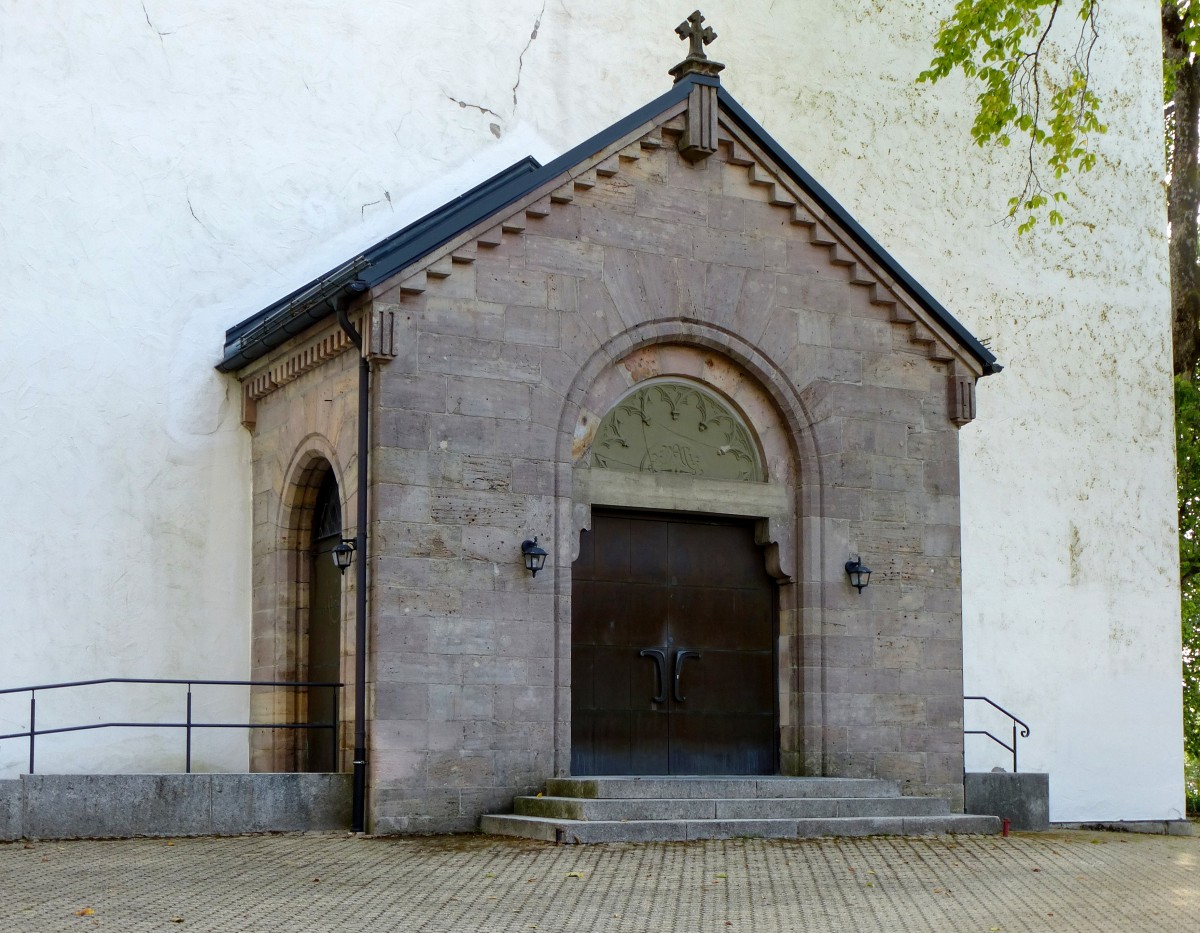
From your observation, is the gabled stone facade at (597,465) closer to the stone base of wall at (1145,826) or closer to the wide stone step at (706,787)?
the wide stone step at (706,787)

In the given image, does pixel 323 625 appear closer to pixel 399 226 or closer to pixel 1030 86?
pixel 399 226

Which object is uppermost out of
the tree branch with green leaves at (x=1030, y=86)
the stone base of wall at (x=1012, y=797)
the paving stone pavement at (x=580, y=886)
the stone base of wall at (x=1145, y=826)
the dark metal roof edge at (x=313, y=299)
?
the tree branch with green leaves at (x=1030, y=86)

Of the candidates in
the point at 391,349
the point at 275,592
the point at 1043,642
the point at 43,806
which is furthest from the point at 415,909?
the point at 1043,642

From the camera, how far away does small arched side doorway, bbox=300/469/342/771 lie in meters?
16.6

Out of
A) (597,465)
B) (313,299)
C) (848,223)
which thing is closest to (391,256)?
(313,299)

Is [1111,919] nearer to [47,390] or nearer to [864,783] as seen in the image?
[864,783]

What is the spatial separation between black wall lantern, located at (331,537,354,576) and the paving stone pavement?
250 cm

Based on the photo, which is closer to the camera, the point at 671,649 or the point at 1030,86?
the point at 671,649

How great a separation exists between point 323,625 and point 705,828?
16.1 feet

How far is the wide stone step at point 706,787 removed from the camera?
Answer: 1458 cm

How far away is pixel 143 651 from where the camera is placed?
1733cm

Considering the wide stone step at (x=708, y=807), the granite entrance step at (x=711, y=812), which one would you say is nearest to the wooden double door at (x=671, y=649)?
the granite entrance step at (x=711, y=812)

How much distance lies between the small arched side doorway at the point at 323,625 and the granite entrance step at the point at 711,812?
2607 mm

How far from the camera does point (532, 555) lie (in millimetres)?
15461
